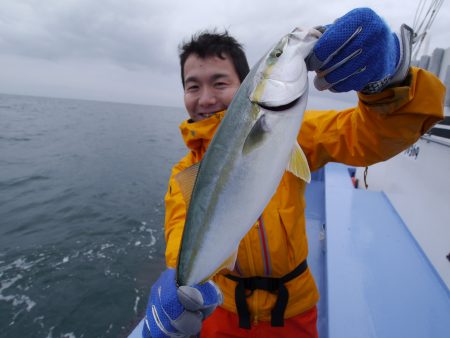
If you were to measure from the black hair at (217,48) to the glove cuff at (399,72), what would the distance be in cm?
144

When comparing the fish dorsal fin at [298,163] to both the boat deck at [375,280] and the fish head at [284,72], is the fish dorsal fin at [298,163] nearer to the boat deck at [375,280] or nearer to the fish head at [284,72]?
the fish head at [284,72]

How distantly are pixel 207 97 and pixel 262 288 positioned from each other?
5.80 ft

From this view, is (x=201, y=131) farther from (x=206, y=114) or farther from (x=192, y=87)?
(x=192, y=87)

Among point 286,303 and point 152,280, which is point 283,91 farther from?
point 152,280

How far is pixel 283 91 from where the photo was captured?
1.43 meters

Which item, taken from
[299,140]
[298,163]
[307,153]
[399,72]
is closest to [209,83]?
[299,140]

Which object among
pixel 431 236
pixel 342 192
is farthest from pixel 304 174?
pixel 342 192

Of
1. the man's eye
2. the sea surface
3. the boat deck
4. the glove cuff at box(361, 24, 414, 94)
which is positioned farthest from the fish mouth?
the sea surface

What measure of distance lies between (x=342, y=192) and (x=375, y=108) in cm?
383

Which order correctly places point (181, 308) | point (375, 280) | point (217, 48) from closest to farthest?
1. point (181, 308)
2. point (217, 48)
3. point (375, 280)

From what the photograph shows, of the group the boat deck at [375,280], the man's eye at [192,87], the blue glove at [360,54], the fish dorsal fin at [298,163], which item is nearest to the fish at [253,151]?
the fish dorsal fin at [298,163]

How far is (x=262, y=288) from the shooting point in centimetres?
244

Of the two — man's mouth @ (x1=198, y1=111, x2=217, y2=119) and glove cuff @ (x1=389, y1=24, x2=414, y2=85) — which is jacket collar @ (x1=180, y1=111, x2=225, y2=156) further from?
glove cuff @ (x1=389, y1=24, x2=414, y2=85)

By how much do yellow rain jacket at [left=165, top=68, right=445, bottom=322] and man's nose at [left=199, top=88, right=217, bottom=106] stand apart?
0.17m
